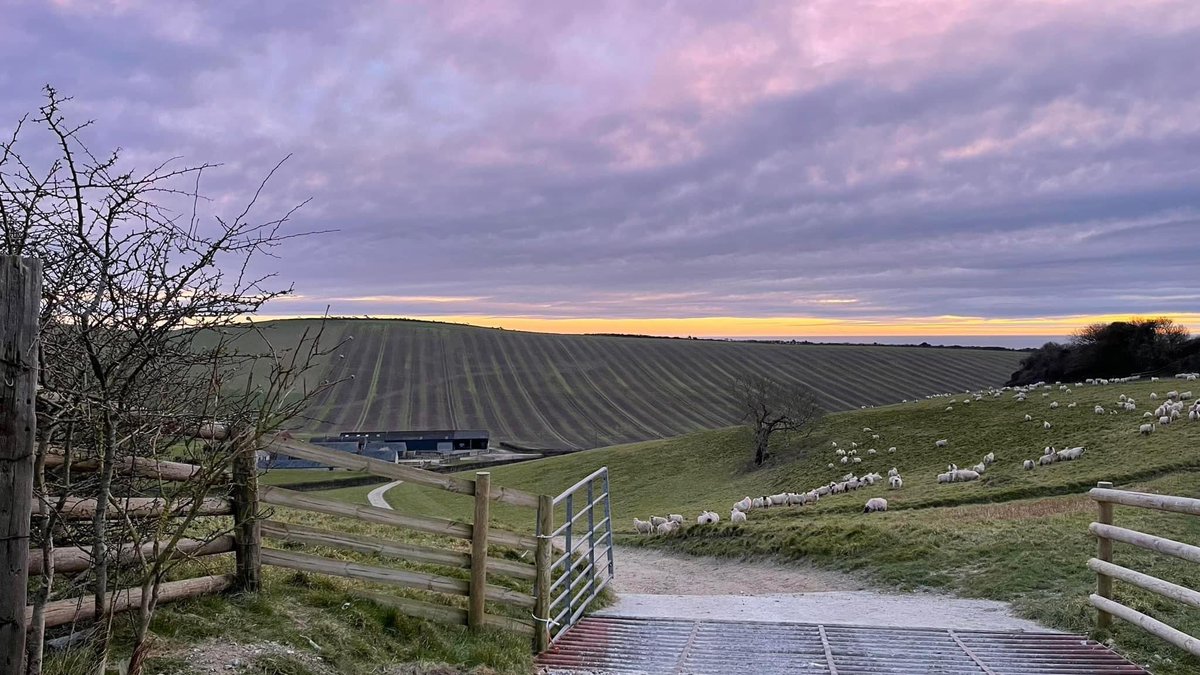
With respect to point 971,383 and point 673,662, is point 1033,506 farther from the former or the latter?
point 971,383

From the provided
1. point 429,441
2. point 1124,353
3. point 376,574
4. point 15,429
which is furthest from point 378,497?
point 1124,353

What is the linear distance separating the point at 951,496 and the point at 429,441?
54929 millimetres

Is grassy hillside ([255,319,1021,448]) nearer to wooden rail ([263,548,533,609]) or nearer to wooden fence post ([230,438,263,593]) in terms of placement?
wooden rail ([263,548,533,609])

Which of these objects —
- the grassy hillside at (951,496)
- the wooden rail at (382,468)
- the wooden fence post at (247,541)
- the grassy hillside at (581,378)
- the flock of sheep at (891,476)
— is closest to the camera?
the wooden fence post at (247,541)

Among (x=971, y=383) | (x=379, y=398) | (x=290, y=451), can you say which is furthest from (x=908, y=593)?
(x=971, y=383)

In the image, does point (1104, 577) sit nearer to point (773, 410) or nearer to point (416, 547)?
point (416, 547)

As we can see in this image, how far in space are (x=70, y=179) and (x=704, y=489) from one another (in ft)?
126

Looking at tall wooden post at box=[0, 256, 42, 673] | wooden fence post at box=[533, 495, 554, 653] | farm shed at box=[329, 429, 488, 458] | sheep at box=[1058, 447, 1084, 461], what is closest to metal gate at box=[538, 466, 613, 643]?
wooden fence post at box=[533, 495, 554, 653]

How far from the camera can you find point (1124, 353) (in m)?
66.1

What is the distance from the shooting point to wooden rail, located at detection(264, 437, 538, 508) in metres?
6.79

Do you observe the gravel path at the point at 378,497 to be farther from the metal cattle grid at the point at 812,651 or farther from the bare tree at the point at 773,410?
the metal cattle grid at the point at 812,651

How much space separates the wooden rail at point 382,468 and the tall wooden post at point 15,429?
103 inches

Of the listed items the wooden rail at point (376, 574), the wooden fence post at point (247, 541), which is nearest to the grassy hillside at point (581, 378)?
the wooden rail at point (376, 574)

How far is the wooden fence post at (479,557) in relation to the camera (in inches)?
306
